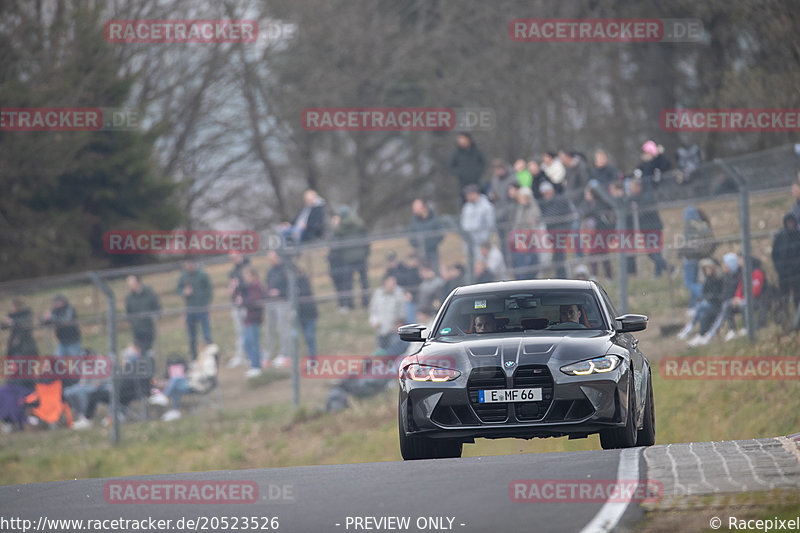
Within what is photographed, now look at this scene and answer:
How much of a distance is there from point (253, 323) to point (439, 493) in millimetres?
Result: 13590

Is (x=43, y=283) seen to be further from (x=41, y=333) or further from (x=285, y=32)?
(x=285, y=32)

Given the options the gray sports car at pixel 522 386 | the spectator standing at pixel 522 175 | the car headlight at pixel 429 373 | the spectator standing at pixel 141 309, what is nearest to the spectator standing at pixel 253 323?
the spectator standing at pixel 141 309

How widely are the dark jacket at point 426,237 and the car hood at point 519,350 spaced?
31.2 feet

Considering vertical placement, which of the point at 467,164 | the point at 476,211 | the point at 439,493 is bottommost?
the point at 439,493

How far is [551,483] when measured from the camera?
906 cm

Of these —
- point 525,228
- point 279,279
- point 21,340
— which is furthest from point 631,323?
point 21,340

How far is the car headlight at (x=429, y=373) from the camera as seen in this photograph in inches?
414

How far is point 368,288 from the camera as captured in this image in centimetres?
2212

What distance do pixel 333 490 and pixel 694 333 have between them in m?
10.2

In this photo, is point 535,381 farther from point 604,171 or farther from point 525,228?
point 604,171

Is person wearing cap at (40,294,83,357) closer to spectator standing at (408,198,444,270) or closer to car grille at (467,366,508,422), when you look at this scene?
spectator standing at (408,198,444,270)

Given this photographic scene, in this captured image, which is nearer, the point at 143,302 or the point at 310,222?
the point at 143,302

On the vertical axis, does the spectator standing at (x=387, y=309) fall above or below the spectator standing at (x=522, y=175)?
below

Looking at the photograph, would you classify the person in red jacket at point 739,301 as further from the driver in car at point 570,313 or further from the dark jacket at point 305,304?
the driver in car at point 570,313
